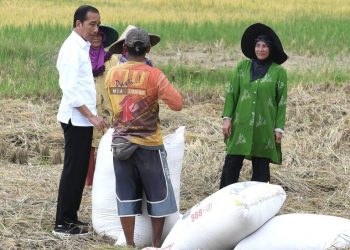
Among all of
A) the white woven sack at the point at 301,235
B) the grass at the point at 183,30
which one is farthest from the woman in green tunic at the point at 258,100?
the grass at the point at 183,30

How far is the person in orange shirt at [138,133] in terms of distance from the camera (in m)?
4.51

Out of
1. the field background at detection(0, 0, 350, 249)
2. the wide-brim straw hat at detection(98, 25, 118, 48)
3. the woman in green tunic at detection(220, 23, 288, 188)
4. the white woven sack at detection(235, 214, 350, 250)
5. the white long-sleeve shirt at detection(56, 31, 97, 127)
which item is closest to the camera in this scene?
the white woven sack at detection(235, 214, 350, 250)

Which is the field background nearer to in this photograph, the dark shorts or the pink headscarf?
the dark shorts

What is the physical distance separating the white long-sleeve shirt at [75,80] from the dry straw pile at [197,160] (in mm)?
728

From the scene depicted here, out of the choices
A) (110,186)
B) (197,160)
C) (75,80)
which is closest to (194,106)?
(197,160)

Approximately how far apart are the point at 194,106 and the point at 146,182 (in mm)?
4153

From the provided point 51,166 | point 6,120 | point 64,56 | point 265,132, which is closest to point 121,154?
point 64,56

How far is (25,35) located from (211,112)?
5258 millimetres

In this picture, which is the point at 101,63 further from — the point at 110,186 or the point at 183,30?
the point at 183,30

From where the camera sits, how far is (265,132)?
17.6ft

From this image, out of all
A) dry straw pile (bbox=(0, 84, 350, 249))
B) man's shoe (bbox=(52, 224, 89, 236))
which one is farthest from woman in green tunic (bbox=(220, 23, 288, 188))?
man's shoe (bbox=(52, 224, 89, 236))

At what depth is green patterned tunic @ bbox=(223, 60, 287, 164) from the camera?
5.33 meters

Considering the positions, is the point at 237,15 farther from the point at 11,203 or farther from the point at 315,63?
the point at 11,203

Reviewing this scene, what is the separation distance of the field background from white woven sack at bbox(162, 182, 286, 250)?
44 cm
